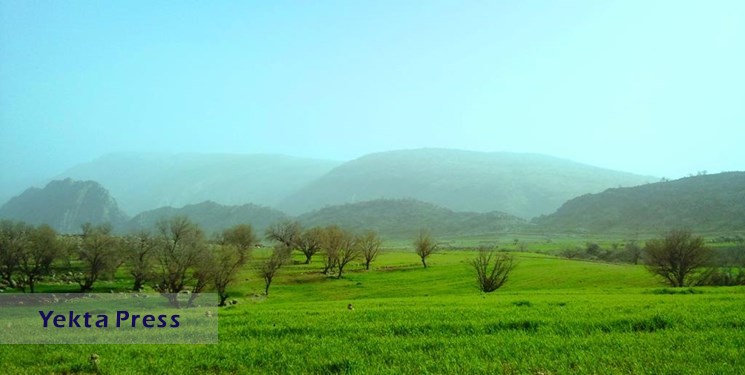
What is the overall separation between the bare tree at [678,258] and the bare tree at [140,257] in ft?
232

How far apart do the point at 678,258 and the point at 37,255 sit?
93547mm

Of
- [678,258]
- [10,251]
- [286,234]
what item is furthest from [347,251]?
[678,258]

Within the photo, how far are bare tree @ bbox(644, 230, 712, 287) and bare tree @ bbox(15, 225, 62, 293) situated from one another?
87095 millimetres

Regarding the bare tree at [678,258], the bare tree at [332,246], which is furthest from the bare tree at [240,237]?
the bare tree at [678,258]

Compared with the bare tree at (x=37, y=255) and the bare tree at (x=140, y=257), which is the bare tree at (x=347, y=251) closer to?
the bare tree at (x=140, y=257)

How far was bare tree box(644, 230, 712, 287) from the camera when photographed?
5756cm

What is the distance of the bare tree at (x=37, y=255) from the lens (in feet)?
224

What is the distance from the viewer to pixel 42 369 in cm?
1133

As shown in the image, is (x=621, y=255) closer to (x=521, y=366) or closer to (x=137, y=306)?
(x=137, y=306)

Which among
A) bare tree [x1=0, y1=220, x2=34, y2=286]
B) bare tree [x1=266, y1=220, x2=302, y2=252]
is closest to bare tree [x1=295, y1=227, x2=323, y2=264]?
bare tree [x1=266, y1=220, x2=302, y2=252]

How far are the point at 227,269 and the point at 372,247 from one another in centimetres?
4728

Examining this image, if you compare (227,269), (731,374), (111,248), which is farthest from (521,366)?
(111,248)

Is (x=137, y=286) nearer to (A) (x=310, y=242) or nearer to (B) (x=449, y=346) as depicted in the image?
(A) (x=310, y=242)

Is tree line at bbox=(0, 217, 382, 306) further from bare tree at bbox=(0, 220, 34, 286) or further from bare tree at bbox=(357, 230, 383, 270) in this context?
bare tree at bbox=(357, 230, 383, 270)
